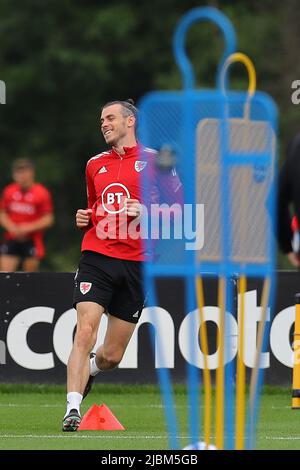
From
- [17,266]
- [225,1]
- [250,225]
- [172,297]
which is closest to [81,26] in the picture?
[225,1]

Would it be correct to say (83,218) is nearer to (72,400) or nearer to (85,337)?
(85,337)

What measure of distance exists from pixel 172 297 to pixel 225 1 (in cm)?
2638

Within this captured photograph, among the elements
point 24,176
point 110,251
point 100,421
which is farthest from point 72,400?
point 24,176

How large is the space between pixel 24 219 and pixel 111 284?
11.6 metres

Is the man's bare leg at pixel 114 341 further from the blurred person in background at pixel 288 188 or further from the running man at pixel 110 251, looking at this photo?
the blurred person in background at pixel 288 188

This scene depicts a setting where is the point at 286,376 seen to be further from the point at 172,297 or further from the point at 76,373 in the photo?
the point at 76,373

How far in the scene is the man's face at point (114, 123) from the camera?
10.4m

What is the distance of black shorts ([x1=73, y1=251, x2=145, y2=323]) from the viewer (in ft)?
33.8

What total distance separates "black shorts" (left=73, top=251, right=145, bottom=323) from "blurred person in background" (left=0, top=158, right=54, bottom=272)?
35.9ft

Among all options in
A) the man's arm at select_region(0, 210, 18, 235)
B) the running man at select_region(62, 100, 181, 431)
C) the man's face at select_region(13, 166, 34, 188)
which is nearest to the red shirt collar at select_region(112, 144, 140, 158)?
the running man at select_region(62, 100, 181, 431)

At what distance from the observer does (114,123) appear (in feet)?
34.0

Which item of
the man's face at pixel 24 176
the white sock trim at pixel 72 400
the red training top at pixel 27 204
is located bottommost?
the white sock trim at pixel 72 400

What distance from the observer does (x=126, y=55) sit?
38.4 metres

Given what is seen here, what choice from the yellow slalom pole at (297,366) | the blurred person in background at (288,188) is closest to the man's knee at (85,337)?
the yellow slalom pole at (297,366)
